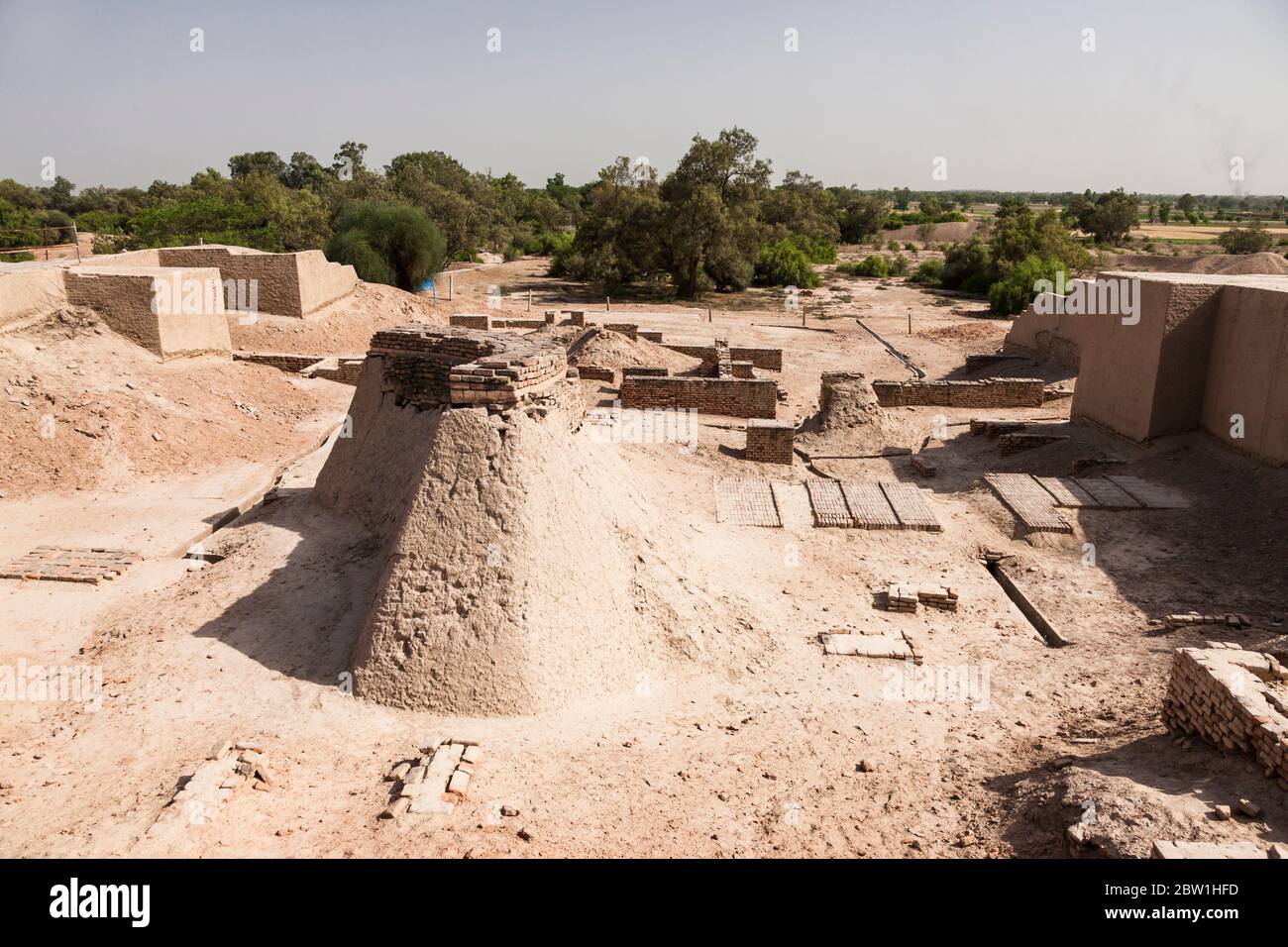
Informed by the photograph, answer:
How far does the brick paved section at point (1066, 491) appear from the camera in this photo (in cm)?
1025

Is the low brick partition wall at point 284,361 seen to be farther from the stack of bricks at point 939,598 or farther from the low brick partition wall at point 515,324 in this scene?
the stack of bricks at point 939,598

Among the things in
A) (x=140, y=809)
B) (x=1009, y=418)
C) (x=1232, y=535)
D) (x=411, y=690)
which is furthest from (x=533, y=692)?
(x=1009, y=418)

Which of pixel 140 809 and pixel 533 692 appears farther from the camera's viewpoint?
pixel 533 692

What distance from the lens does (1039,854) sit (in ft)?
14.7

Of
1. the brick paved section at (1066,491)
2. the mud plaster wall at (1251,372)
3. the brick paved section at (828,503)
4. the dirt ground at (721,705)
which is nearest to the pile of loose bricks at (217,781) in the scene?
the dirt ground at (721,705)

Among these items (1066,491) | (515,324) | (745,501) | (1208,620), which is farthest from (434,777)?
(515,324)

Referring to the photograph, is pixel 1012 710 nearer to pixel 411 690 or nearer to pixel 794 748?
pixel 794 748

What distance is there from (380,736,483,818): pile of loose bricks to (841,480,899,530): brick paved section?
6.00 m

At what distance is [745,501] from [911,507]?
203 centimetres

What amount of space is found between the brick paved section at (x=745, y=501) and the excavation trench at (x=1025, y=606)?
2.39 metres

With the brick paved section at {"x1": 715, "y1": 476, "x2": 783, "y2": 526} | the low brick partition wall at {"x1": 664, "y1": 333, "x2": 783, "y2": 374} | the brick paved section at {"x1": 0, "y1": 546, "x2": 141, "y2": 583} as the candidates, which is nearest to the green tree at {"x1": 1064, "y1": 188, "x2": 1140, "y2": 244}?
the low brick partition wall at {"x1": 664, "y1": 333, "x2": 783, "y2": 374}

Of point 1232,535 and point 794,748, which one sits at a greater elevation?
point 1232,535

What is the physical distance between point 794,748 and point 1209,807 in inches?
92.1

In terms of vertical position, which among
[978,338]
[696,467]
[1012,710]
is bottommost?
[1012,710]
